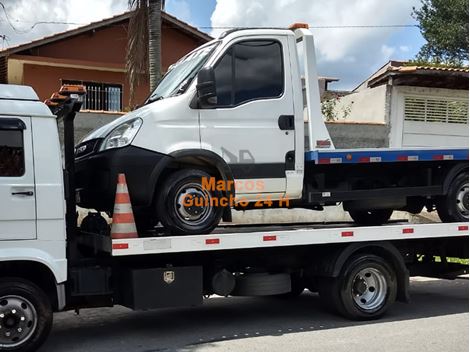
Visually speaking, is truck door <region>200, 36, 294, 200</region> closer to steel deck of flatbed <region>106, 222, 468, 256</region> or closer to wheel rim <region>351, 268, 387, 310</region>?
steel deck of flatbed <region>106, 222, 468, 256</region>

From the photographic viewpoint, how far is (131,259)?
6.38 meters

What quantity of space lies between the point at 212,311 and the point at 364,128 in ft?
28.9

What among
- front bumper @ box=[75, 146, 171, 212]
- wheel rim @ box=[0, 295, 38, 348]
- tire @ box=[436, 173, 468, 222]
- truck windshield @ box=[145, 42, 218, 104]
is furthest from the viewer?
tire @ box=[436, 173, 468, 222]

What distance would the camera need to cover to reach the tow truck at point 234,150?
20.7 ft

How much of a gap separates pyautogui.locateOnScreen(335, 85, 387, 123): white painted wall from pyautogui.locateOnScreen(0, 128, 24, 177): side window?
40.4ft

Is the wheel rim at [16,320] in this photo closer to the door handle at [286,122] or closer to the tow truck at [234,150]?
the tow truck at [234,150]

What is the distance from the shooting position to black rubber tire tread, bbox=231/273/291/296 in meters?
6.91

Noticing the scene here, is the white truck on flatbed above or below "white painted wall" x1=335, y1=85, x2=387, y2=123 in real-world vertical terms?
below

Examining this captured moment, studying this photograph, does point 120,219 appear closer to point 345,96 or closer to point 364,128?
point 364,128

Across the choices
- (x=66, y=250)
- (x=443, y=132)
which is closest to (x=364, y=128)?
(x=443, y=132)

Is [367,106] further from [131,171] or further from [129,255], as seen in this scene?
[129,255]

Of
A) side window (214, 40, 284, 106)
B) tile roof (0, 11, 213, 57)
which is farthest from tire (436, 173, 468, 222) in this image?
tile roof (0, 11, 213, 57)

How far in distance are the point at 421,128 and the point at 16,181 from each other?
13.5 metres

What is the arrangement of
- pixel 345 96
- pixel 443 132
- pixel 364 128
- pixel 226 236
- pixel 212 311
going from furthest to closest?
pixel 345 96, pixel 443 132, pixel 364 128, pixel 212 311, pixel 226 236
